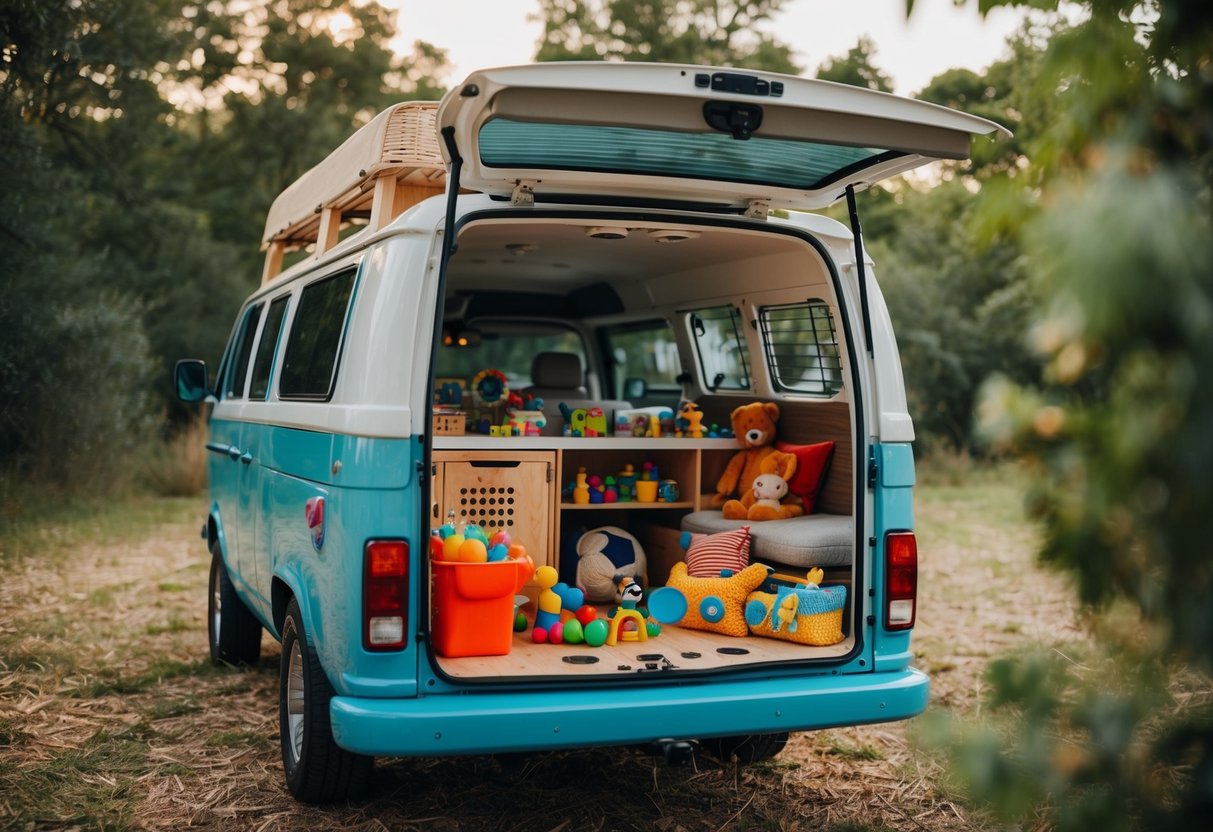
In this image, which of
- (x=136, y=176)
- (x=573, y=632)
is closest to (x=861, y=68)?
(x=136, y=176)

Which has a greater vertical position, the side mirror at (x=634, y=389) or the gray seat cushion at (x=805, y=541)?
the side mirror at (x=634, y=389)

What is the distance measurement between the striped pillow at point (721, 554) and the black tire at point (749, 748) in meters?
0.74

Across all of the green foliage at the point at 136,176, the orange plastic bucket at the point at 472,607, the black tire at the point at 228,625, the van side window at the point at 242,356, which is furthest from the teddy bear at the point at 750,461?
the green foliage at the point at 136,176

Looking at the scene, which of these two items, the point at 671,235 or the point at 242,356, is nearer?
the point at 671,235

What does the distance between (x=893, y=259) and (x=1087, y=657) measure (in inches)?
717

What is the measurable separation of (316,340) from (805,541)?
2.04 meters

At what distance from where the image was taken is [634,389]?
7.81 m

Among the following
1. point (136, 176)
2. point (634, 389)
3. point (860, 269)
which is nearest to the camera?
Result: point (860, 269)

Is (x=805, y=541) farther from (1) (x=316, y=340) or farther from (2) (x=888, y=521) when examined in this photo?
(1) (x=316, y=340)

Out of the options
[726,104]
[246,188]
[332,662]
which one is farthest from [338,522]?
[246,188]

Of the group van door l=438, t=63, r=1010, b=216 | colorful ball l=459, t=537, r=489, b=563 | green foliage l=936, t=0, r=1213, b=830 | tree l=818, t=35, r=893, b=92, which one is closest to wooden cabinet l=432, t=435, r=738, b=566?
colorful ball l=459, t=537, r=489, b=563

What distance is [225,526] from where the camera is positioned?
5.83 m

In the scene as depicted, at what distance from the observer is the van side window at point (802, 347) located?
502cm

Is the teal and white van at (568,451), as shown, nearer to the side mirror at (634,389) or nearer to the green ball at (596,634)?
the green ball at (596,634)
